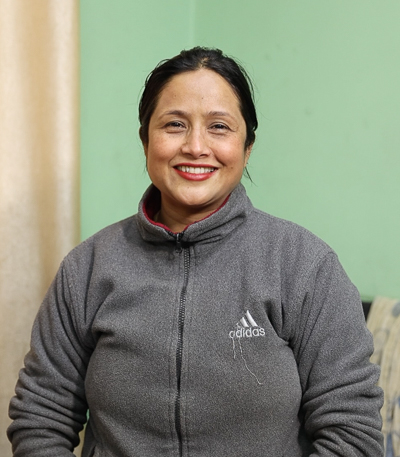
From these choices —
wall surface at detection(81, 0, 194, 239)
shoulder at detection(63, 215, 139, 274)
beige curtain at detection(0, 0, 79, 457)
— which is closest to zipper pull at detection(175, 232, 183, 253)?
shoulder at detection(63, 215, 139, 274)

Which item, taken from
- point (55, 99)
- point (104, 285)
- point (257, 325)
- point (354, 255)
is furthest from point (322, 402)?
point (55, 99)

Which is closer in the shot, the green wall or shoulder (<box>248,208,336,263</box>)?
shoulder (<box>248,208,336,263</box>)

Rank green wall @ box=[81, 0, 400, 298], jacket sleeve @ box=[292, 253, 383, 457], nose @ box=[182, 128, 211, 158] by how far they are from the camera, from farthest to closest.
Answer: green wall @ box=[81, 0, 400, 298] < nose @ box=[182, 128, 211, 158] < jacket sleeve @ box=[292, 253, 383, 457]

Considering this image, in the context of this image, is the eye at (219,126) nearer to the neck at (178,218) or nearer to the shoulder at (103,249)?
the neck at (178,218)

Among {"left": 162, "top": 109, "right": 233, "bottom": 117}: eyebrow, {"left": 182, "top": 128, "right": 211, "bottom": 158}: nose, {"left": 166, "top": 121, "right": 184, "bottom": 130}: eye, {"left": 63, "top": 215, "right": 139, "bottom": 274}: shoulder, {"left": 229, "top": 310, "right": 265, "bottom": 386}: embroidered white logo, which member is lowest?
{"left": 229, "top": 310, "right": 265, "bottom": 386}: embroidered white logo

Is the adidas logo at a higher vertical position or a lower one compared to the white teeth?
lower

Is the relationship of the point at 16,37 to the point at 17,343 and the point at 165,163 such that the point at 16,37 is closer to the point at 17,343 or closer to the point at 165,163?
the point at 165,163

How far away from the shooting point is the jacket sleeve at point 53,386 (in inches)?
50.0

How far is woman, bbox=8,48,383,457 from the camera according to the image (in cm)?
115

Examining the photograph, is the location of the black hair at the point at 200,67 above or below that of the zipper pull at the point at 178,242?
above

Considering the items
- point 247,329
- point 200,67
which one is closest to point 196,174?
point 200,67

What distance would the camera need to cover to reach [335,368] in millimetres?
1138

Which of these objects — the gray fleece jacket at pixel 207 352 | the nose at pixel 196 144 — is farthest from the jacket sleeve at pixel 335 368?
the nose at pixel 196 144

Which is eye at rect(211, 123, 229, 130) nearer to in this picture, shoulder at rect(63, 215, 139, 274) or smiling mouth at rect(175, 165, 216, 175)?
smiling mouth at rect(175, 165, 216, 175)
